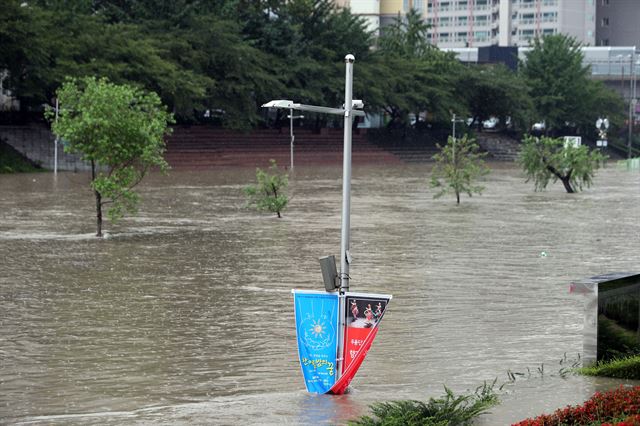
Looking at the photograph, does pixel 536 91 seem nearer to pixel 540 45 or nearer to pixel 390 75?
pixel 540 45

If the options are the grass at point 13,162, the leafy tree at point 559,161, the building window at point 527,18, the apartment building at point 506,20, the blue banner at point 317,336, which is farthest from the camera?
the building window at point 527,18

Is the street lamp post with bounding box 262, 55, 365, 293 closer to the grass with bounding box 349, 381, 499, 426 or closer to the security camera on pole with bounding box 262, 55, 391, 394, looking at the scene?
the security camera on pole with bounding box 262, 55, 391, 394

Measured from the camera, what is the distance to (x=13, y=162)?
194ft

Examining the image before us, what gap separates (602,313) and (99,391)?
549cm

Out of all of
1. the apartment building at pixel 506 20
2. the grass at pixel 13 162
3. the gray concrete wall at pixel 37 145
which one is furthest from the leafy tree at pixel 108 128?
the apartment building at pixel 506 20

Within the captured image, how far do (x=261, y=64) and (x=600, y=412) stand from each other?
217ft

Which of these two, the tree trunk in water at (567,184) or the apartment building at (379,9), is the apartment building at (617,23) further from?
the tree trunk in water at (567,184)

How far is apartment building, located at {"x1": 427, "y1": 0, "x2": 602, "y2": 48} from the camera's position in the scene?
151 metres

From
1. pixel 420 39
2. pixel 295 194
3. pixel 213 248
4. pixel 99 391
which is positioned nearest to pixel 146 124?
pixel 213 248

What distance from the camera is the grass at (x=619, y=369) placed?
1295 cm

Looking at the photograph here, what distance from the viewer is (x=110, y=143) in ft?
92.3

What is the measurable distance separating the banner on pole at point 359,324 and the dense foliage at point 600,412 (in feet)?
9.66

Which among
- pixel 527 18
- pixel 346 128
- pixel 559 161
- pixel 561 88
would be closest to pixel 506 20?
pixel 527 18

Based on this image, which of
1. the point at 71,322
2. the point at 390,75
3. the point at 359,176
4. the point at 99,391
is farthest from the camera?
the point at 390,75
